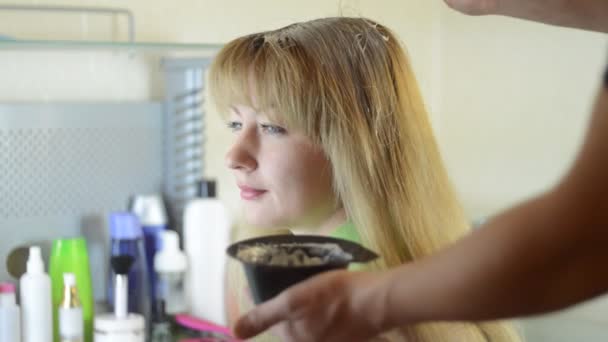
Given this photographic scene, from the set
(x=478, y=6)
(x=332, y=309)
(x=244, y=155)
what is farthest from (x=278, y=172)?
(x=332, y=309)

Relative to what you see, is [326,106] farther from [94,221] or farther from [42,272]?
[94,221]

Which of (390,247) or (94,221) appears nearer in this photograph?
(390,247)

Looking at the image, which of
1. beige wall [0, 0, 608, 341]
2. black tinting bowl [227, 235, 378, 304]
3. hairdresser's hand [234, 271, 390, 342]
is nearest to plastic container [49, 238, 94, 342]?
beige wall [0, 0, 608, 341]

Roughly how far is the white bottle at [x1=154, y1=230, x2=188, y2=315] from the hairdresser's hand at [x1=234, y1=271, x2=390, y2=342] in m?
1.18

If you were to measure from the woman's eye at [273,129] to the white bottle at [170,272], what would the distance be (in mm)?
776

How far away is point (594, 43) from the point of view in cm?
209

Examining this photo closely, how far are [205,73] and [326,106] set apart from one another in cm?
92

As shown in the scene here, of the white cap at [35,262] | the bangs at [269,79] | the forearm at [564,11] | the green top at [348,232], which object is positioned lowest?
the white cap at [35,262]

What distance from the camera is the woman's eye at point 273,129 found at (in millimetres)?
1170

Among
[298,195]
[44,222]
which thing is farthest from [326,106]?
[44,222]

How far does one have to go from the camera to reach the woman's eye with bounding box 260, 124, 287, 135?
1170 millimetres

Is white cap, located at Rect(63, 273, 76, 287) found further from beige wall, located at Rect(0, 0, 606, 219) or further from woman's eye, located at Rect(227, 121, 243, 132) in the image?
woman's eye, located at Rect(227, 121, 243, 132)

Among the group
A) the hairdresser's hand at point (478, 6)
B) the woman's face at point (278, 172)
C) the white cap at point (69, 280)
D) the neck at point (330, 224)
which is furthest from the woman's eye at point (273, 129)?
the white cap at point (69, 280)

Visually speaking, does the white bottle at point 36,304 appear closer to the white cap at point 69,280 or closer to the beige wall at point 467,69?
the white cap at point 69,280
